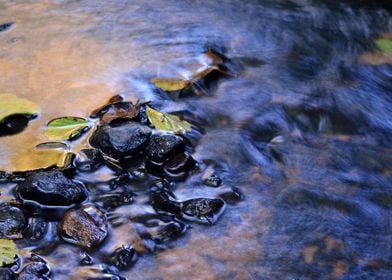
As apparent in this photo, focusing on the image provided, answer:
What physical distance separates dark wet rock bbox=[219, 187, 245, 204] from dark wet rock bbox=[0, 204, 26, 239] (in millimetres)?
1018

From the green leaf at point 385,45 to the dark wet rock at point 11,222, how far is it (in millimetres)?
3062

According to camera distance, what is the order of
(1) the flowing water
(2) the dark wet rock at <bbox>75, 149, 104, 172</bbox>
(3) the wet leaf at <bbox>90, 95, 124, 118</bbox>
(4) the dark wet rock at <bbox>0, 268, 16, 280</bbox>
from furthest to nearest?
(3) the wet leaf at <bbox>90, 95, 124, 118</bbox> → (2) the dark wet rock at <bbox>75, 149, 104, 172</bbox> → (1) the flowing water → (4) the dark wet rock at <bbox>0, 268, 16, 280</bbox>

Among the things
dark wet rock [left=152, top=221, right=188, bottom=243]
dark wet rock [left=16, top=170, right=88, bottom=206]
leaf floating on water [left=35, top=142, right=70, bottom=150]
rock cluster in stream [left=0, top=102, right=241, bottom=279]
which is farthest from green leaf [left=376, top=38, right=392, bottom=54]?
dark wet rock [left=16, top=170, right=88, bottom=206]

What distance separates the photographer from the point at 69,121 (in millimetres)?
3314

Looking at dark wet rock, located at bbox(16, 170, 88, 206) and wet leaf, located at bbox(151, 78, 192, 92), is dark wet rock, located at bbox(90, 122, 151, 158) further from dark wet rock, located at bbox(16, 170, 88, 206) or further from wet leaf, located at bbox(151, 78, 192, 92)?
wet leaf, located at bbox(151, 78, 192, 92)

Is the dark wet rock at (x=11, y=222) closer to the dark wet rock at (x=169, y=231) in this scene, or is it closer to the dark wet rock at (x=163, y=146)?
the dark wet rock at (x=169, y=231)

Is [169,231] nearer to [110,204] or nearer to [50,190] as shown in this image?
[110,204]

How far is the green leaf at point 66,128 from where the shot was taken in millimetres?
3213

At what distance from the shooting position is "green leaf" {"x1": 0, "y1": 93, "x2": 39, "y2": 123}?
3332 millimetres

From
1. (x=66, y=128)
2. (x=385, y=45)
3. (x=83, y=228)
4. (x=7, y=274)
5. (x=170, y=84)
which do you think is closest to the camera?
(x=7, y=274)

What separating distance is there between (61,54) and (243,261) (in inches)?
89.8

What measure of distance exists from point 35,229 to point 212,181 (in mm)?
955

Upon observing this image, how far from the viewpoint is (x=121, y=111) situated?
3400mm

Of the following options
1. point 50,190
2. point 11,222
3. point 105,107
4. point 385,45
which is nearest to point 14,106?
point 105,107
